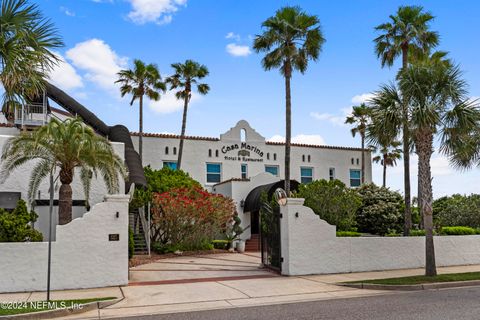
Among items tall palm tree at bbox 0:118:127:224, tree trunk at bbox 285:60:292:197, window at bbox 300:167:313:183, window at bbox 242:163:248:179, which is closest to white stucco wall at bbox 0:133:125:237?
tall palm tree at bbox 0:118:127:224

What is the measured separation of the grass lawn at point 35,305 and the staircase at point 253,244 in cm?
1683

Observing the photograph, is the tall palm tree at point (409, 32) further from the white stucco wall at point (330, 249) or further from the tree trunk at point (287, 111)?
the white stucco wall at point (330, 249)

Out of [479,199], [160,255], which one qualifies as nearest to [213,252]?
[160,255]

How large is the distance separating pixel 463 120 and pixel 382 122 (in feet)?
8.15

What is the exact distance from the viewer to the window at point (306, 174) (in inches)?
1329

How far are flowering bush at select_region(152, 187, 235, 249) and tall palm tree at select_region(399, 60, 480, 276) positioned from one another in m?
11.1

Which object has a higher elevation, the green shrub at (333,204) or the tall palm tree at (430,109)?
the tall palm tree at (430,109)

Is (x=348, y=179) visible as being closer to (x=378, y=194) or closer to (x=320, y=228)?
(x=378, y=194)

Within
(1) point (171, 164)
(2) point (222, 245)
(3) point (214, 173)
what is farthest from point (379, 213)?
(1) point (171, 164)

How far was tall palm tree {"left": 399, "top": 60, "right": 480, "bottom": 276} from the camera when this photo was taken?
1438 cm

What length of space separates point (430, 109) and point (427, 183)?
240 centimetres

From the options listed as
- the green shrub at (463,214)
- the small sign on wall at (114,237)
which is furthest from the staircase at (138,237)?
the green shrub at (463,214)

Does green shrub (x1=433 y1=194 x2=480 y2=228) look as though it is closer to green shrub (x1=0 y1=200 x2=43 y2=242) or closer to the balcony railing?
green shrub (x1=0 y1=200 x2=43 y2=242)

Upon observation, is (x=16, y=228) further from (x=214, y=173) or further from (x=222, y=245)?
(x=214, y=173)
